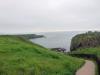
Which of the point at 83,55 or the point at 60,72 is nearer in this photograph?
the point at 60,72

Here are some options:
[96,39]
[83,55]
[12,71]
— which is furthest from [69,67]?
[96,39]

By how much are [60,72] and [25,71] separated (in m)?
8.83

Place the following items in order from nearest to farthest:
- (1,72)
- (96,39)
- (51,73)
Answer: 1. (1,72)
2. (51,73)
3. (96,39)

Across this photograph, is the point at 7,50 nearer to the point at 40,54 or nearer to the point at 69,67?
the point at 40,54

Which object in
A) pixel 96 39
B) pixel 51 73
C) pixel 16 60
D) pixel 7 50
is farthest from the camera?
pixel 96 39

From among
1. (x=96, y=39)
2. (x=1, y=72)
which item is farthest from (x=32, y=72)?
(x=96, y=39)

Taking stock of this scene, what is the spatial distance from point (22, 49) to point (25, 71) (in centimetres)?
2473

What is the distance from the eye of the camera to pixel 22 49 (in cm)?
5256

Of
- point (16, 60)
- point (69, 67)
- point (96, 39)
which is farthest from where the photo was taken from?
point (96, 39)

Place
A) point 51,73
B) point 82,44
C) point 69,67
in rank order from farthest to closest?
point 82,44 → point 69,67 → point 51,73

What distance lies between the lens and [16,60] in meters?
37.6

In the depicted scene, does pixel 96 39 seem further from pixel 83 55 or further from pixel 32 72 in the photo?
pixel 32 72

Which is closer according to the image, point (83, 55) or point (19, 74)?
point (19, 74)

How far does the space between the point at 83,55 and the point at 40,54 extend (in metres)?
11.3
